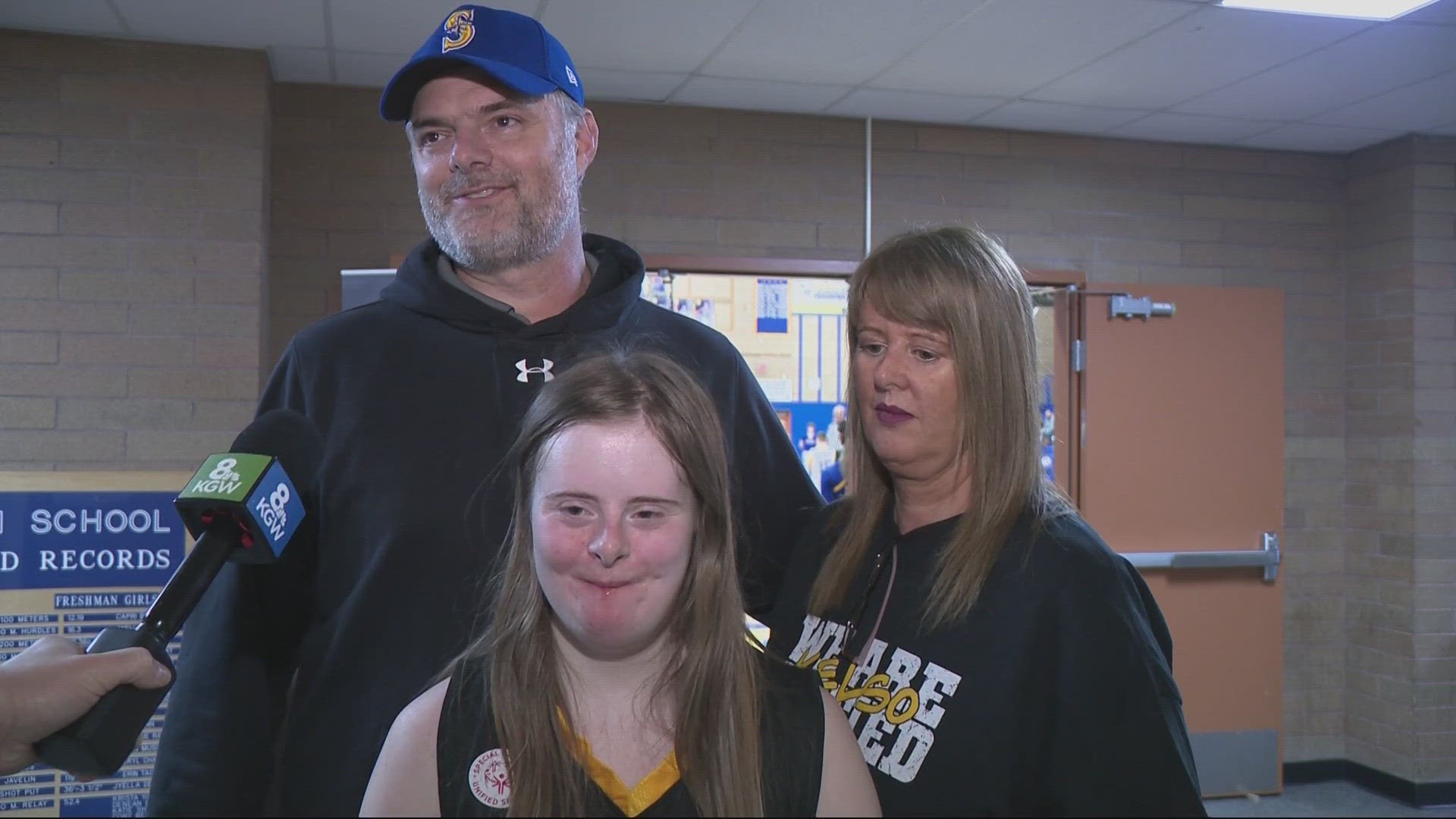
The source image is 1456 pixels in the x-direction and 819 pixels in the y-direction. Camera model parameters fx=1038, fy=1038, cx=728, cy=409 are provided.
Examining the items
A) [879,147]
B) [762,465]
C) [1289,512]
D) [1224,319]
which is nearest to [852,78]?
[879,147]

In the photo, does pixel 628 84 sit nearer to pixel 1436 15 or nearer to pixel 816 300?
pixel 816 300

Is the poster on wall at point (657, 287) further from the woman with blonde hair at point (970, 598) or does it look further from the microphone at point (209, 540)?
the microphone at point (209, 540)

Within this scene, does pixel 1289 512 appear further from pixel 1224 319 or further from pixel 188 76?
pixel 188 76

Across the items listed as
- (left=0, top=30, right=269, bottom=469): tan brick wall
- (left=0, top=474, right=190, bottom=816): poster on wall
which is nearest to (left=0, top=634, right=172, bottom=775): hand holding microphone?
(left=0, top=474, right=190, bottom=816): poster on wall

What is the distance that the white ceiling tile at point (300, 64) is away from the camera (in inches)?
147

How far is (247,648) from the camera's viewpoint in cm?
140

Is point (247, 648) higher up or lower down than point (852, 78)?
lower down

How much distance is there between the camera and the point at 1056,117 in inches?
180

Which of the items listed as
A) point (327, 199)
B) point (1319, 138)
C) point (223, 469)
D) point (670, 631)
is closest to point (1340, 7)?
point (1319, 138)

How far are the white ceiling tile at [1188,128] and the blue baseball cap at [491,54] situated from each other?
365cm

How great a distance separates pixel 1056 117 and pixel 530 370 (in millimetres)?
3678

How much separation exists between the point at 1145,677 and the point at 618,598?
0.67 m

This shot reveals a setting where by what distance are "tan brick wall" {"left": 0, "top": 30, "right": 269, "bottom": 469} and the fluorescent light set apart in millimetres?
3387

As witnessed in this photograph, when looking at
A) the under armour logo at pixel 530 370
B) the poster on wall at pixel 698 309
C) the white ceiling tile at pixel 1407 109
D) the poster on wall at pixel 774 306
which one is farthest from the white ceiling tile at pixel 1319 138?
→ the under armour logo at pixel 530 370
